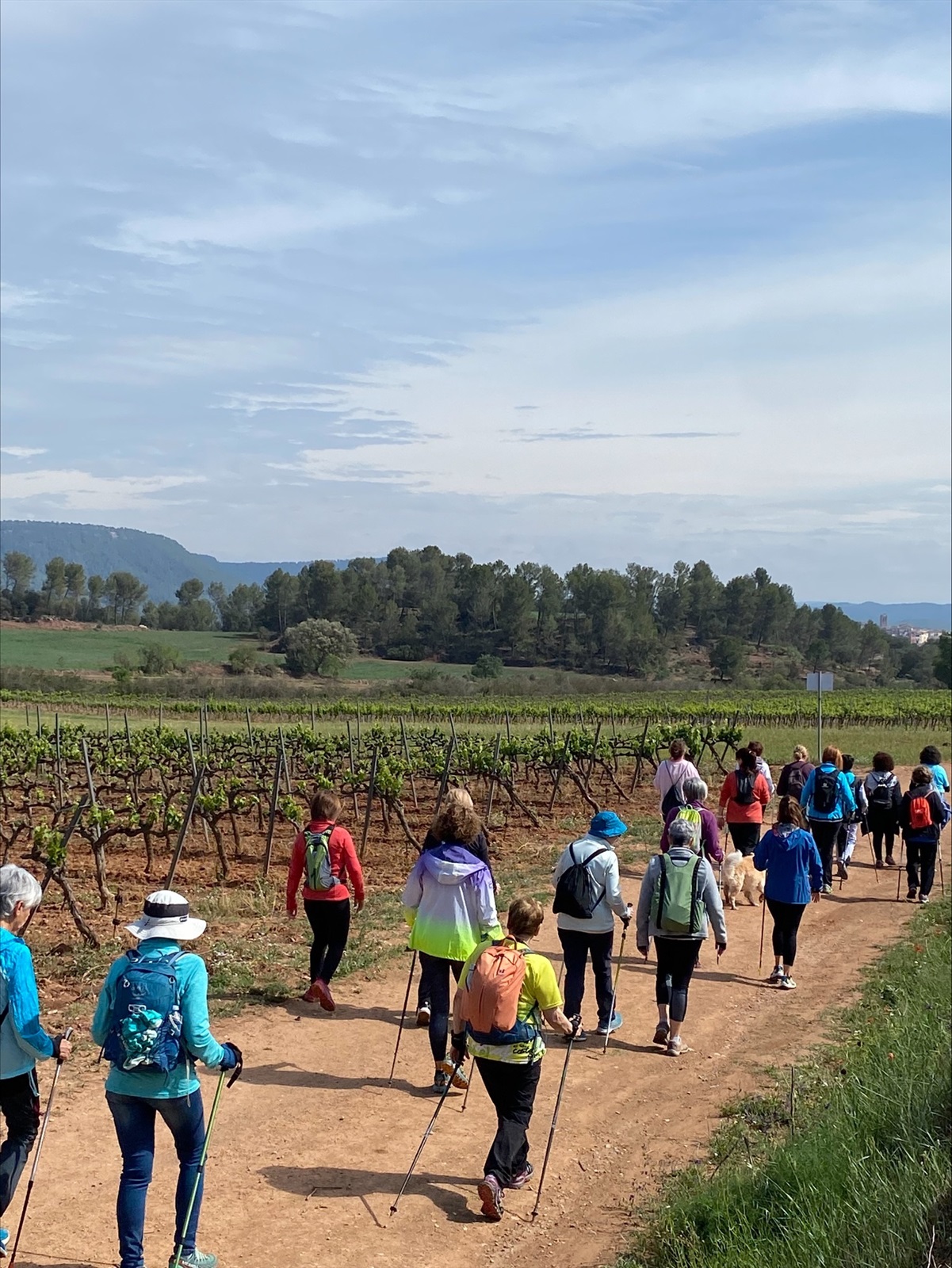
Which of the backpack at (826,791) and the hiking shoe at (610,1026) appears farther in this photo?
the backpack at (826,791)

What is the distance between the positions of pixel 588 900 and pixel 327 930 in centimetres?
204

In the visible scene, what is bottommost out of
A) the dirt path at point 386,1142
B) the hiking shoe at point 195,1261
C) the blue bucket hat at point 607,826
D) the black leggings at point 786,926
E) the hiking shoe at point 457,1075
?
the dirt path at point 386,1142

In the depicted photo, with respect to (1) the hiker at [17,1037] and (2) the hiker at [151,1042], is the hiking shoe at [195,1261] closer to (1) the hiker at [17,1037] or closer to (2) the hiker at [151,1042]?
(2) the hiker at [151,1042]

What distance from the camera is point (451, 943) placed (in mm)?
6961

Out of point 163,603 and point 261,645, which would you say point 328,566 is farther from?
point 163,603

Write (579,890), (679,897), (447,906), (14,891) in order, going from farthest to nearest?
(679,897)
(579,890)
(447,906)
(14,891)

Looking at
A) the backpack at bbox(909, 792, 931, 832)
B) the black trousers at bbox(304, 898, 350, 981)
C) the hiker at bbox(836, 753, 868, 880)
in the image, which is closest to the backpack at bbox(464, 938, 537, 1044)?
the black trousers at bbox(304, 898, 350, 981)

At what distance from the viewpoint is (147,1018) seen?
450 centimetres

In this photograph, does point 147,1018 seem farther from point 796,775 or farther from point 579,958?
point 796,775

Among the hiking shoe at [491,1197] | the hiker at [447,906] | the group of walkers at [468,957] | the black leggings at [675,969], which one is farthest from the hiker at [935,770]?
the hiking shoe at [491,1197]

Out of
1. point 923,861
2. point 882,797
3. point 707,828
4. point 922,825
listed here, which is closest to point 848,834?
point 882,797

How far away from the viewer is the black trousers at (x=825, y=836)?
12523mm

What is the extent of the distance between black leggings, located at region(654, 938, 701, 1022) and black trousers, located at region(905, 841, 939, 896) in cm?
600

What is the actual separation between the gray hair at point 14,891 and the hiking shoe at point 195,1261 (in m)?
1.56
